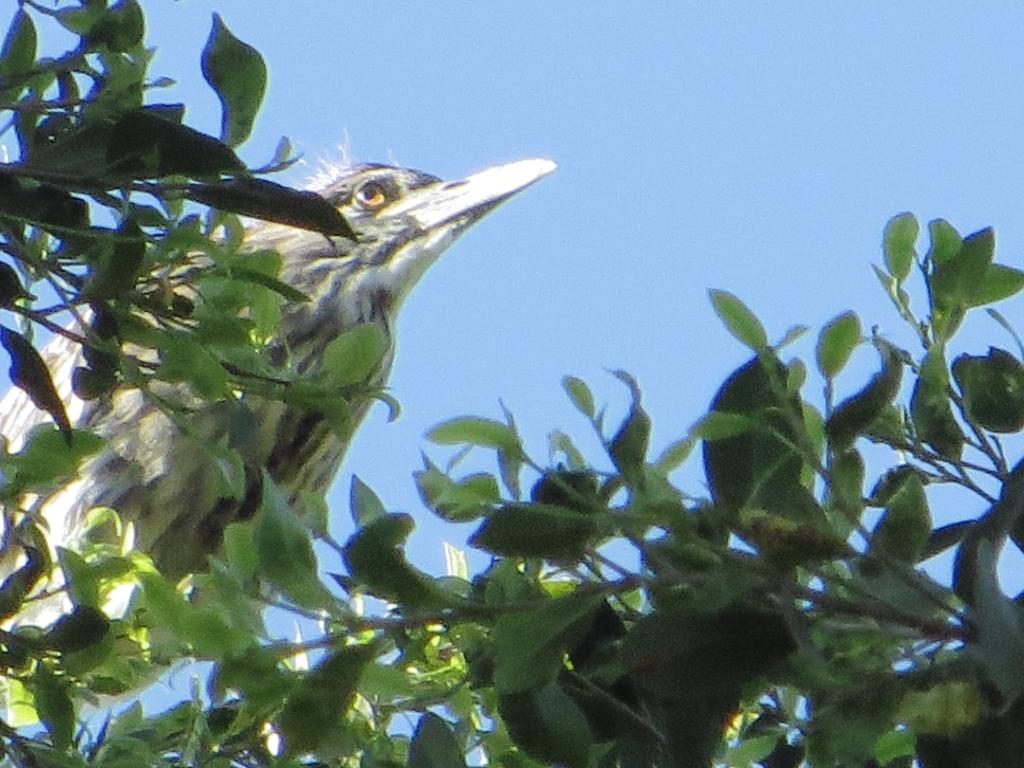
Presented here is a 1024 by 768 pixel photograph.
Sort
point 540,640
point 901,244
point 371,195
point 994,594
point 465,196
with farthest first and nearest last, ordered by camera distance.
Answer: point 371,195 < point 465,196 < point 901,244 < point 540,640 < point 994,594

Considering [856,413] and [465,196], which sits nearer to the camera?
[856,413]

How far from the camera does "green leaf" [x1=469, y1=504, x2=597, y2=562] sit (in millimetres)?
867

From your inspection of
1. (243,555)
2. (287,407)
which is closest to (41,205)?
(243,555)

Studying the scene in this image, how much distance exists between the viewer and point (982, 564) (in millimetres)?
753

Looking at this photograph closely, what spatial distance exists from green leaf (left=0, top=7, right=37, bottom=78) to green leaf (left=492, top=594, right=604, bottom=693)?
0.54m

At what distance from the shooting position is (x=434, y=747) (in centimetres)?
96

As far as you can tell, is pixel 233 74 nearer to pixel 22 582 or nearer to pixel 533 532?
pixel 22 582

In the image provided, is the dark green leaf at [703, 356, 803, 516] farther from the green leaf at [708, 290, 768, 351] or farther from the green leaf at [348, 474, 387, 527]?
the green leaf at [348, 474, 387, 527]

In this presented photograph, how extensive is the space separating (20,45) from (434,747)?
52 cm

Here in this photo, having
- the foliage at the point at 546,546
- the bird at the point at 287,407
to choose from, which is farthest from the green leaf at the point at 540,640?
the bird at the point at 287,407

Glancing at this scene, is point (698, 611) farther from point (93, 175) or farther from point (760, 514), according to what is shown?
point (93, 175)

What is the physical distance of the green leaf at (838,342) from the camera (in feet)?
2.90

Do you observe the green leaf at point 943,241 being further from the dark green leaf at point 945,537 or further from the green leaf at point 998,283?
the dark green leaf at point 945,537

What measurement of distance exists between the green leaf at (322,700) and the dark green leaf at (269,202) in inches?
12.3
